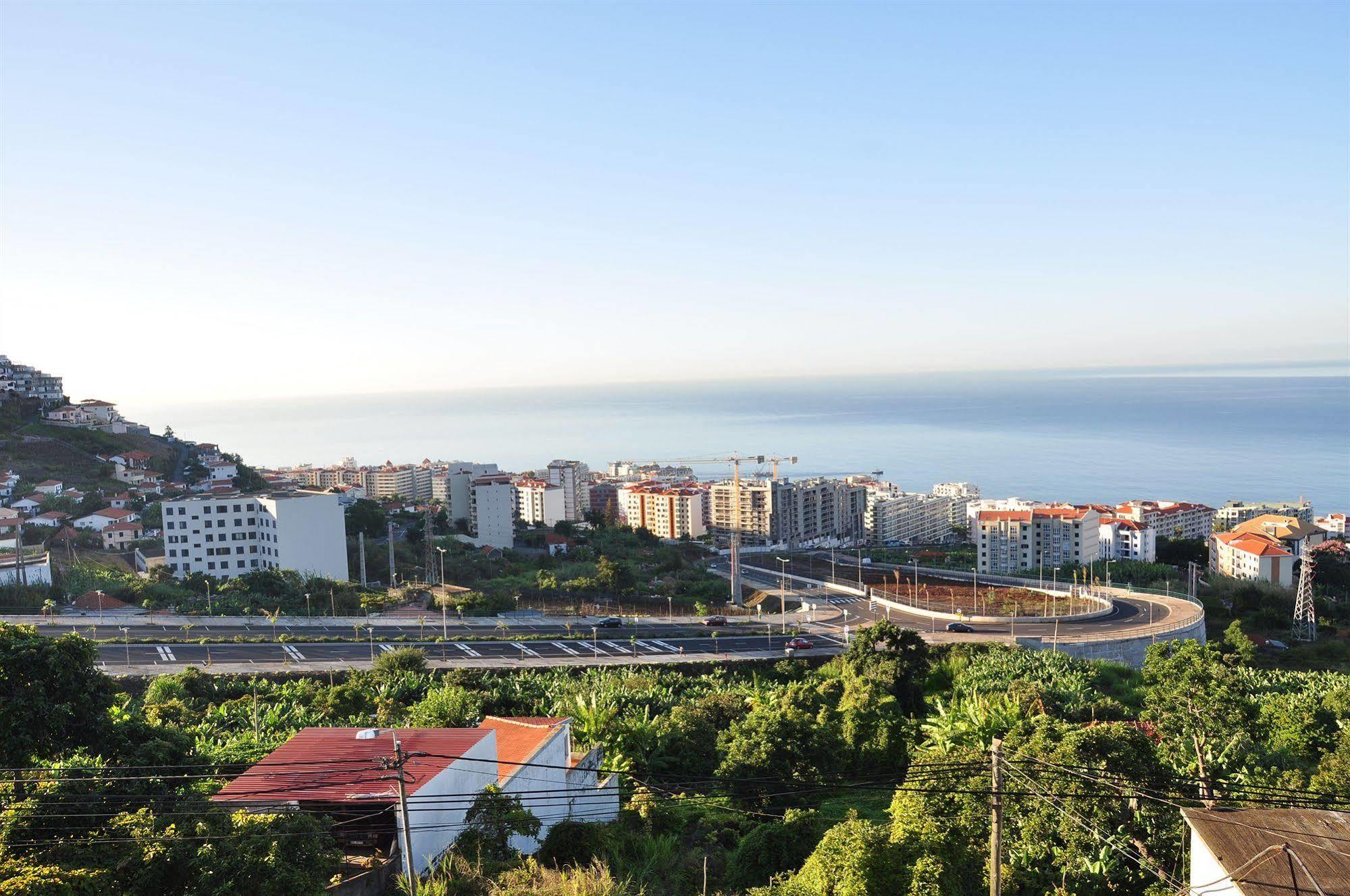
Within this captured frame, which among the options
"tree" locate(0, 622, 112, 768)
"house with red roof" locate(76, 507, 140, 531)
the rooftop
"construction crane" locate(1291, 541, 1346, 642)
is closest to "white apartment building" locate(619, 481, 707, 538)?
"house with red roof" locate(76, 507, 140, 531)

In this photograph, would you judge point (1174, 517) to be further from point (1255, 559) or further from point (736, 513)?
point (736, 513)

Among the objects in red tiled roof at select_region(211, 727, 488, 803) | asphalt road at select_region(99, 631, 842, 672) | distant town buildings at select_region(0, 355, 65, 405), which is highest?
distant town buildings at select_region(0, 355, 65, 405)

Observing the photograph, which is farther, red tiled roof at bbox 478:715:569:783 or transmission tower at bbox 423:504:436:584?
transmission tower at bbox 423:504:436:584

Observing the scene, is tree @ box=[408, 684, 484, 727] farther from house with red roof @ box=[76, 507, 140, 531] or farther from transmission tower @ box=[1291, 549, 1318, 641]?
house with red roof @ box=[76, 507, 140, 531]

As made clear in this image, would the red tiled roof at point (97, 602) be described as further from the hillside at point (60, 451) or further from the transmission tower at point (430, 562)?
the hillside at point (60, 451)

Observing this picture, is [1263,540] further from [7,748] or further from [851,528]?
[7,748]

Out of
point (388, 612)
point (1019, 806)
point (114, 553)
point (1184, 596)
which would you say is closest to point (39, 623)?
point (388, 612)

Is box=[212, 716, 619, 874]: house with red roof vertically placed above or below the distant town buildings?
below
